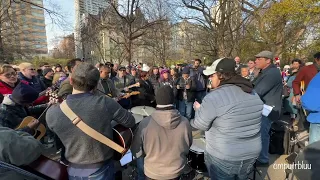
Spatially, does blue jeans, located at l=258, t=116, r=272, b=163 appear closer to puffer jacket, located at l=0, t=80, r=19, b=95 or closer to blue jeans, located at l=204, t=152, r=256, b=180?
blue jeans, located at l=204, t=152, r=256, b=180

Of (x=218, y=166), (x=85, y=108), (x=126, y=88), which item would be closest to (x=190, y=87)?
(x=126, y=88)

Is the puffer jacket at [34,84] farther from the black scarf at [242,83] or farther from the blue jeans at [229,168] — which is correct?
the black scarf at [242,83]

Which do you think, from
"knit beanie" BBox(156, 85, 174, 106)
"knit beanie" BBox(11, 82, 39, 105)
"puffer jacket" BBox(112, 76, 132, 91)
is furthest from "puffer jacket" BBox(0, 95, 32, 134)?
"puffer jacket" BBox(112, 76, 132, 91)

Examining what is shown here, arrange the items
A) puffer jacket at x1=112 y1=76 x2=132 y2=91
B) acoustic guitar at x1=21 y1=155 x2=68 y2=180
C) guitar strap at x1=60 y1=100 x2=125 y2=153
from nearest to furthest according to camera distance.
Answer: acoustic guitar at x1=21 y1=155 x2=68 y2=180 < guitar strap at x1=60 y1=100 x2=125 y2=153 < puffer jacket at x1=112 y1=76 x2=132 y2=91

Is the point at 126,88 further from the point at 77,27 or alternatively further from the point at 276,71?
the point at 77,27

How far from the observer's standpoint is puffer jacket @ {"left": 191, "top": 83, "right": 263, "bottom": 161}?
1.94 m

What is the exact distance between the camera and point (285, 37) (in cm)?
1622

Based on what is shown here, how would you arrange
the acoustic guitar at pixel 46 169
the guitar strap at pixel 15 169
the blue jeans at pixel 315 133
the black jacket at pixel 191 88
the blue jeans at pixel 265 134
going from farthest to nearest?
the black jacket at pixel 191 88
the blue jeans at pixel 265 134
the blue jeans at pixel 315 133
the acoustic guitar at pixel 46 169
the guitar strap at pixel 15 169

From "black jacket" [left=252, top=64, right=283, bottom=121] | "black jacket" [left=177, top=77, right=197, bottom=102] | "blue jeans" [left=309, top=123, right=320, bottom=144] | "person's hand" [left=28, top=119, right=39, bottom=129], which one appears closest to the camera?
"person's hand" [left=28, top=119, right=39, bottom=129]

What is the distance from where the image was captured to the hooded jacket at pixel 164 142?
1.99 meters

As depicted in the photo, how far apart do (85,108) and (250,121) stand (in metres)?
1.54

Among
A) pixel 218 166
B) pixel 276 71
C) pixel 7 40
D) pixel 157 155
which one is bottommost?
pixel 218 166

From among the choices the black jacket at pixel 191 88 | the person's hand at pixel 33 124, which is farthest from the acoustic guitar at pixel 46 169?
the black jacket at pixel 191 88

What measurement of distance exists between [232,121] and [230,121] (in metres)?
0.02
